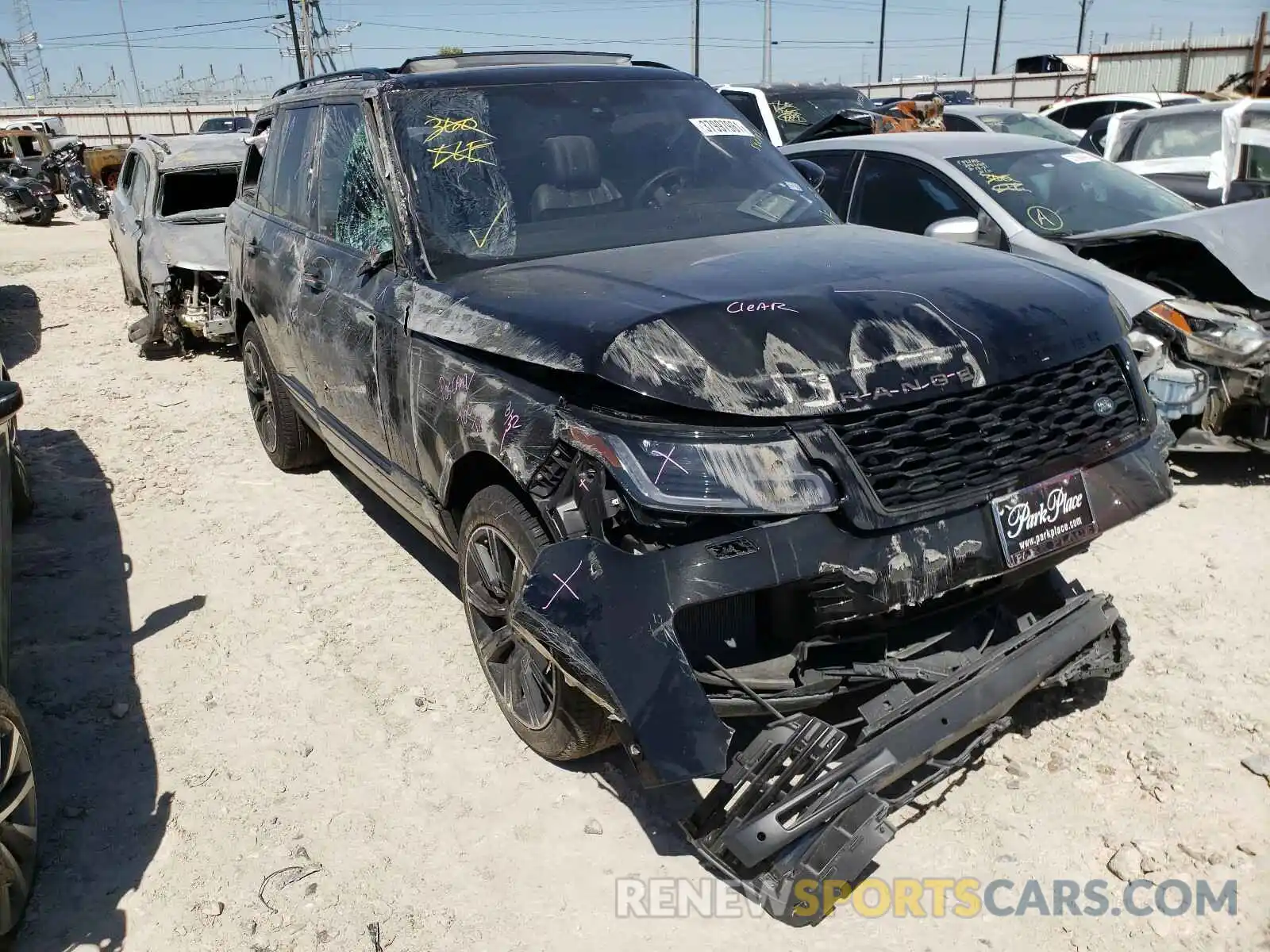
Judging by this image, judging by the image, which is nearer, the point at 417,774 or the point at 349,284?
the point at 417,774

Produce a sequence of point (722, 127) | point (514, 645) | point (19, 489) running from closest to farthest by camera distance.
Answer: point (514, 645) → point (722, 127) → point (19, 489)

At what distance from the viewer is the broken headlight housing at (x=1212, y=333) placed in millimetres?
4770

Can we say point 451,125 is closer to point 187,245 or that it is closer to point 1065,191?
point 1065,191

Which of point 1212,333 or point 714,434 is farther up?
point 714,434

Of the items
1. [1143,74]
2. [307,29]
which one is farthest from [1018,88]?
[307,29]

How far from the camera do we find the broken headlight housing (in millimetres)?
4770

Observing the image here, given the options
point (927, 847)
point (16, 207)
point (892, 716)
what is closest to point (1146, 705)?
point (927, 847)

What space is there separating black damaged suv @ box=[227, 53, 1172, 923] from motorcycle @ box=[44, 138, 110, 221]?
2326cm

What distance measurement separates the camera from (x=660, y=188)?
3801 millimetres

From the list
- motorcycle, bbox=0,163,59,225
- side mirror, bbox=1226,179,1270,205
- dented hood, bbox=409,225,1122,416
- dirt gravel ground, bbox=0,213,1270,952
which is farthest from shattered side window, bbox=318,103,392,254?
motorcycle, bbox=0,163,59,225

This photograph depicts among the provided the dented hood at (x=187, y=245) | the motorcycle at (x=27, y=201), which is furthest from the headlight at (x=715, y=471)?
the motorcycle at (x=27, y=201)

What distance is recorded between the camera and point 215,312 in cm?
857

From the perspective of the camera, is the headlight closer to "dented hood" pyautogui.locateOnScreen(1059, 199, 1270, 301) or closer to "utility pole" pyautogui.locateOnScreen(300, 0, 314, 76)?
"dented hood" pyautogui.locateOnScreen(1059, 199, 1270, 301)

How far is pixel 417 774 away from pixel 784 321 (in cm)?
184
